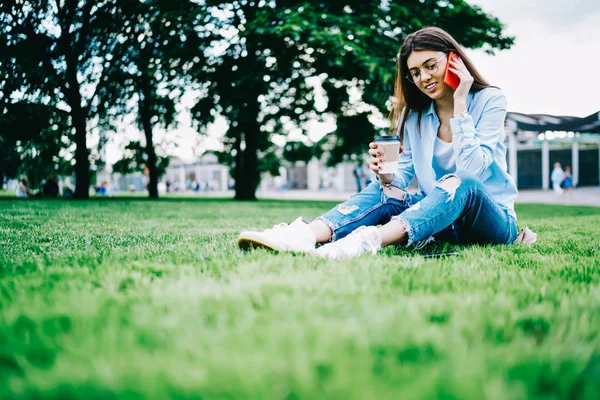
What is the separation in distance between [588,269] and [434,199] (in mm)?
842

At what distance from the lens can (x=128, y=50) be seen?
52.6 feet

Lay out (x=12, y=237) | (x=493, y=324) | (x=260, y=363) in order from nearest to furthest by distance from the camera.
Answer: (x=260, y=363)
(x=493, y=324)
(x=12, y=237)

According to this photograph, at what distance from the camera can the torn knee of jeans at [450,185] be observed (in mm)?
2600

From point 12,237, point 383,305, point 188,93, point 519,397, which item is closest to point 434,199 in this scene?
point 383,305

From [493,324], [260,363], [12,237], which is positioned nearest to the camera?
A: [260,363]

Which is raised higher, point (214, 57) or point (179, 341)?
point (214, 57)

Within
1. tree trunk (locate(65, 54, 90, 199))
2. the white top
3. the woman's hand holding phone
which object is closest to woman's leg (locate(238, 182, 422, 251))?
the white top

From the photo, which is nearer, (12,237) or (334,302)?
(334,302)

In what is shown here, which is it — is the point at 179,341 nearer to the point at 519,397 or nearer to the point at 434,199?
the point at 519,397

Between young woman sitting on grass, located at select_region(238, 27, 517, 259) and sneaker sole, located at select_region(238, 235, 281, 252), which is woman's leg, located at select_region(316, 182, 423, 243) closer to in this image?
young woman sitting on grass, located at select_region(238, 27, 517, 259)

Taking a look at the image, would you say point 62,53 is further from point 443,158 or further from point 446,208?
point 446,208

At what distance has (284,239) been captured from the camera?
8.72 feet

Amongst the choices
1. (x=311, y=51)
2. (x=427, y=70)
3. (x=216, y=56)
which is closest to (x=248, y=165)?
(x=216, y=56)

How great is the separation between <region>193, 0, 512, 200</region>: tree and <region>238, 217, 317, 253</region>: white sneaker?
916 cm
